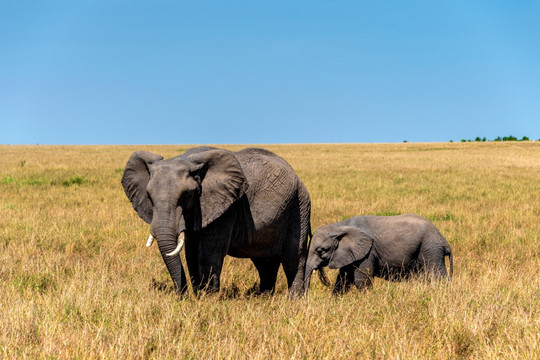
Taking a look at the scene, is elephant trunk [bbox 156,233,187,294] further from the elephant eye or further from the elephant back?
the elephant back

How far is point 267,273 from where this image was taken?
21.3ft

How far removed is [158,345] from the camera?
12.3 feet

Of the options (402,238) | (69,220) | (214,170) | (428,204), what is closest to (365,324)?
(214,170)

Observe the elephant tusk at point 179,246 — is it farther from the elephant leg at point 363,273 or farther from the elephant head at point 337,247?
the elephant leg at point 363,273

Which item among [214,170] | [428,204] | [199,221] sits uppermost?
[214,170]

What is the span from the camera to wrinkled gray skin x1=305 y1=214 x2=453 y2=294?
645cm

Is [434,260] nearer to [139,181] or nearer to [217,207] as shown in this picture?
[217,207]

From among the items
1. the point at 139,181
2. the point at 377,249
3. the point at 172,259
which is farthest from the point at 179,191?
the point at 377,249

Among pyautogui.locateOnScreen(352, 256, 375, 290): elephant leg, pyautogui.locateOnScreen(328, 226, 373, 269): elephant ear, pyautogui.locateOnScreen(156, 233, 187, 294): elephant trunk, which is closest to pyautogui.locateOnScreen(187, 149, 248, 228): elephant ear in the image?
pyautogui.locateOnScreen(156, 233, 187, 294): elephant trunk

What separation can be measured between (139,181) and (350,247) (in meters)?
2.78

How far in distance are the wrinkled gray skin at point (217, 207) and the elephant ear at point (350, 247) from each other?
49cm

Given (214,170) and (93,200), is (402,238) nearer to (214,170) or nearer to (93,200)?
(214,170)

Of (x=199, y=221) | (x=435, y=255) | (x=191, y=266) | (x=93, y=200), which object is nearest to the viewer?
(x=199, y=221)

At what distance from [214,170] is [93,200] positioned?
30.4 feet
